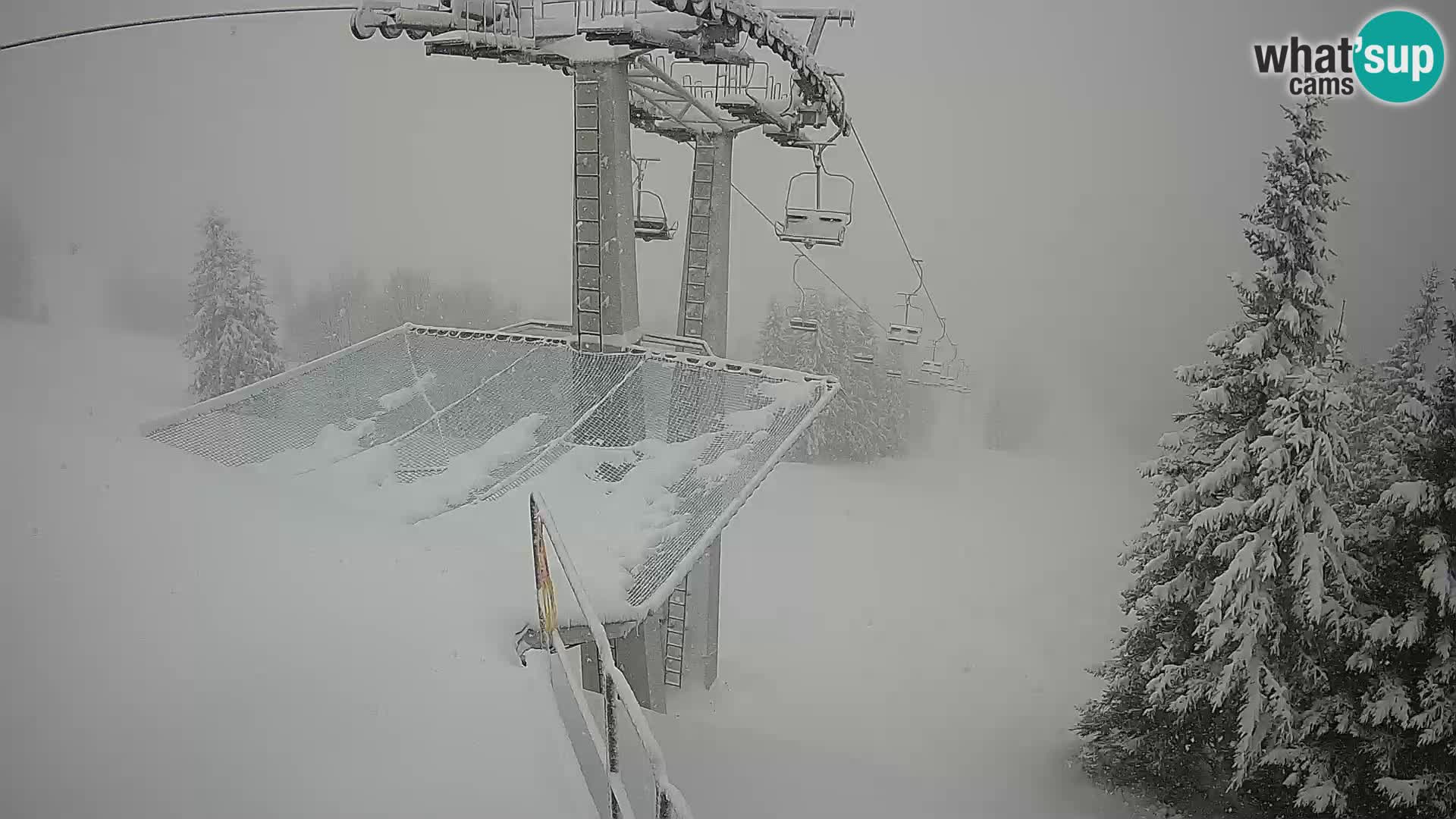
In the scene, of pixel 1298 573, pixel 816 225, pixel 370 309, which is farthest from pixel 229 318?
pixel 1298 573

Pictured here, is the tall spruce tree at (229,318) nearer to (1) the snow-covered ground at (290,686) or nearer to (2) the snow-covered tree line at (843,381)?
(1) the snow-covered ground at (290,686)

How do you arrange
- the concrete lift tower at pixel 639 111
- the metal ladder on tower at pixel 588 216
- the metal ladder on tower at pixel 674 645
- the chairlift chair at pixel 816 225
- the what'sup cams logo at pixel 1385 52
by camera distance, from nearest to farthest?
the concrete lift tower at pixel 639 111 < the metal ladder on tower at pixel 588 216 < the chairlift chair at pixel 816 225 < the metal ladder on tower at pixel 674 645 < the what'sup cams logo at pixel 1385 52

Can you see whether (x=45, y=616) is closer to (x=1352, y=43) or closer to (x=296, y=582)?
(x=296, y=582)

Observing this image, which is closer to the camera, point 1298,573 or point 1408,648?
point 1298,573

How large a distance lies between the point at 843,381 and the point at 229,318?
1746 cm

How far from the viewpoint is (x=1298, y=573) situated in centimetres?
784

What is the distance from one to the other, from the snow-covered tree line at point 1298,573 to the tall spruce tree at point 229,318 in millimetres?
19918

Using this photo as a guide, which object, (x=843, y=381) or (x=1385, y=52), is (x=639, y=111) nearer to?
(x=843, y=381)

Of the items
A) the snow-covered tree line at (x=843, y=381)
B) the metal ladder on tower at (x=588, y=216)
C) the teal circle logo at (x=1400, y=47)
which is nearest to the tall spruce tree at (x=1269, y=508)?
the metal ladder on tower at (x=588, y=216)

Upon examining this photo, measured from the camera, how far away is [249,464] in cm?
545

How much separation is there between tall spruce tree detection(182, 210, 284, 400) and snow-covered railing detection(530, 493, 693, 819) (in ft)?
64.6

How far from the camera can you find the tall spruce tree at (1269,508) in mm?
7852

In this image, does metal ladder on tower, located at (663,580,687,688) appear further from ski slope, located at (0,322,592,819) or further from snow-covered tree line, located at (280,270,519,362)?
snow-covered tree line, located at (280,270,519,362)

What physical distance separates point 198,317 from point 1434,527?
2480 centimetres
